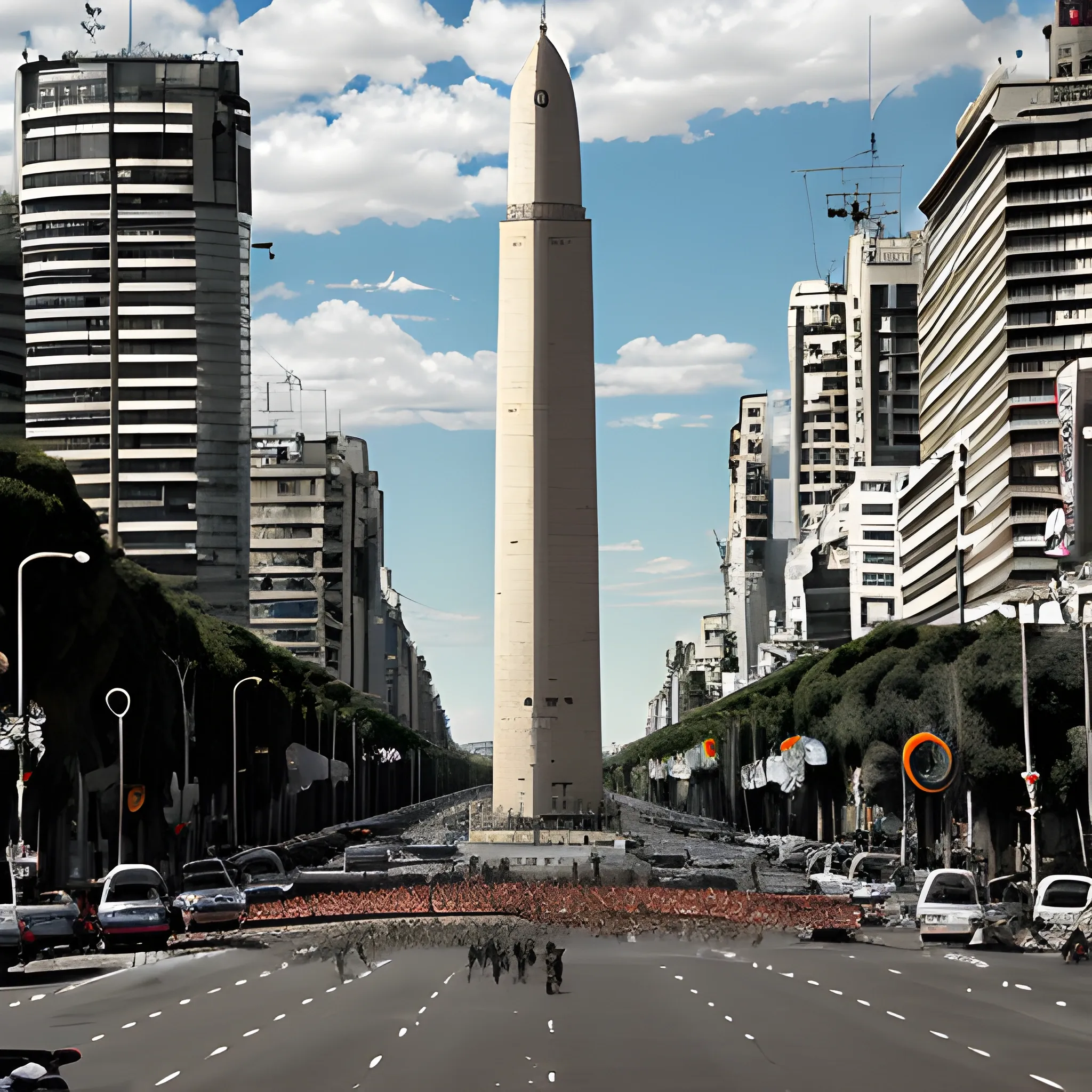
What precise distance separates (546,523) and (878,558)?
98255 mm

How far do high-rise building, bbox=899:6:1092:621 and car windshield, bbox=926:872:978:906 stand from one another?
252 ft

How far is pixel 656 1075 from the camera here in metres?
21.2

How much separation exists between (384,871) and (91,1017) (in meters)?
40.8

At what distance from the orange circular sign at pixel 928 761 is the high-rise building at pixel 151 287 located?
116 m

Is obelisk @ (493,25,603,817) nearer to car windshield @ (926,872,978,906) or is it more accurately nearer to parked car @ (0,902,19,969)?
car windshield @ (926,872,978,906)

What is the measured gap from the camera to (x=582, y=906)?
51.0 m

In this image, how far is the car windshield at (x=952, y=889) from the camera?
4588 cm

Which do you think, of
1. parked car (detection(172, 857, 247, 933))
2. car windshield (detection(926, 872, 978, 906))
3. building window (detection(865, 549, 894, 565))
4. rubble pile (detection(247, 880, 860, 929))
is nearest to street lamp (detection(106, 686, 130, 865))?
rubble pile (detection(247, 880, 860, 929))

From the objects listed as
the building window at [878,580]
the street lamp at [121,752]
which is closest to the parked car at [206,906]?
the street lamp at [121,752]

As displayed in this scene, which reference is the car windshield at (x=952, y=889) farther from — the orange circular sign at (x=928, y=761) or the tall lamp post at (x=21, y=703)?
the tall lamp post at (x=21, y=703)

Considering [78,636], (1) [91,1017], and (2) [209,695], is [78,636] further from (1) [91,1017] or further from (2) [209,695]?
(2) [209,695]

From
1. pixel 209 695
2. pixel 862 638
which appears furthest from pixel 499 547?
pixel 862 638

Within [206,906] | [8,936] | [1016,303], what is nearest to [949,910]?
[206,906]

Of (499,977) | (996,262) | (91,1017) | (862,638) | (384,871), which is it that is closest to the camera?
(91,1017)
